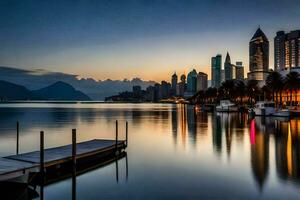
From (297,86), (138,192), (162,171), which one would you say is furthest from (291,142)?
(297,86)

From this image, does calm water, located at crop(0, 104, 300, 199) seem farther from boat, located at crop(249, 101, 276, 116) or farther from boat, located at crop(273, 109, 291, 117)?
boat, located at crop(249, 101, 276, 116)

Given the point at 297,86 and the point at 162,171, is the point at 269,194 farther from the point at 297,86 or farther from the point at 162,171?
the point at 297,86

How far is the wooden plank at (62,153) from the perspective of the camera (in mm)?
23141

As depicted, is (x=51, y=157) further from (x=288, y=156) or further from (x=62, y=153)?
(x=288, y=156)

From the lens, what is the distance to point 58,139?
157 ft

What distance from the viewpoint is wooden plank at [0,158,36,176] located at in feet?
61.1

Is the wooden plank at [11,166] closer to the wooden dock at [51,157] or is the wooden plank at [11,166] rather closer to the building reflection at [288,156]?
the wooden dock at [51,157]

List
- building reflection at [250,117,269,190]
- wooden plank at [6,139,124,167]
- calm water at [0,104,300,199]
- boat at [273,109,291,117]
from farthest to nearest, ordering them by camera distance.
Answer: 1. boat at [273,109,291,117]
2. building reflection at [250,117,269,190]
3. wooden plank at [6,139,124,167]
4. calm water at [0,104,300,199]

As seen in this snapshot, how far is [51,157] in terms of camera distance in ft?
79.3

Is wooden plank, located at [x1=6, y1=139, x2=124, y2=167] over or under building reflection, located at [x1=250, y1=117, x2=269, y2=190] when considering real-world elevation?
over

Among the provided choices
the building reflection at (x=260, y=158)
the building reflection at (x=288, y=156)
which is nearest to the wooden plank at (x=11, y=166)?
the building reflection at (x=260, y=158)

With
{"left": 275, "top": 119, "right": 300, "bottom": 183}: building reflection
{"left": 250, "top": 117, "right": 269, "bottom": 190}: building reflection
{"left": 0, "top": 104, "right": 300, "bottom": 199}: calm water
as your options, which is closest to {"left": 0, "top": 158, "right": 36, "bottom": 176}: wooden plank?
{"left": 0, "top": 104, "right": 300, "bottom": 199}: calm water

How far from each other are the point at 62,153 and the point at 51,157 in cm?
Answer: 191

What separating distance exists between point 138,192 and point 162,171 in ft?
19.9
